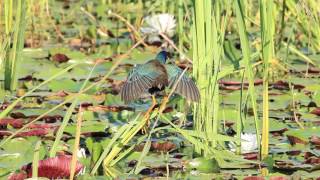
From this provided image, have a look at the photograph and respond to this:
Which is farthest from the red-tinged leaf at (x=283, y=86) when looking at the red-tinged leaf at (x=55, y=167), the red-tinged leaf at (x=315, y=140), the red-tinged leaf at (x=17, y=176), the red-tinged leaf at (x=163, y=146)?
the red-tinged leaf at (x=17, y=176)

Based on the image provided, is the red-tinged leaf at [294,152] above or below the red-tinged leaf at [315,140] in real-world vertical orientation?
below

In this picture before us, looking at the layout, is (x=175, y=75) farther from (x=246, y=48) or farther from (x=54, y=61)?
(x=54, y=61)

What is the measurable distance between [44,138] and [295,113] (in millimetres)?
1107

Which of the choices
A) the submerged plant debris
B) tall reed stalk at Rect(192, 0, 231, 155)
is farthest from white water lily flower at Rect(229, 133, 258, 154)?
tall reed stalk at Rect(192, 0, 231, 155)

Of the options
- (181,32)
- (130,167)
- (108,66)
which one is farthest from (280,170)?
(108,66)

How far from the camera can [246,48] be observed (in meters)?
3.01

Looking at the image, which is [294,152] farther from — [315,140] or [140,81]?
[140,81]

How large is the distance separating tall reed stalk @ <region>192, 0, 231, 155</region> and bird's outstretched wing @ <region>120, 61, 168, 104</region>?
A: 0.31 meters

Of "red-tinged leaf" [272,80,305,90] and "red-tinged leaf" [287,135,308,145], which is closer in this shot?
"red-tinged leaf" [287,135,308,145]

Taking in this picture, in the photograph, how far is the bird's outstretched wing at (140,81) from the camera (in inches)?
133

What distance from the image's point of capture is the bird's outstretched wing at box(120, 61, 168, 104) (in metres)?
3.39

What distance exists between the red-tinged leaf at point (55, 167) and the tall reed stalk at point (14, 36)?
0.86 m

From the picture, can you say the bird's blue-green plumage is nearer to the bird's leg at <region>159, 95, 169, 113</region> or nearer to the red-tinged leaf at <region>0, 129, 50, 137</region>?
the bird's leg at <region>159, 95, 169, 113</region>

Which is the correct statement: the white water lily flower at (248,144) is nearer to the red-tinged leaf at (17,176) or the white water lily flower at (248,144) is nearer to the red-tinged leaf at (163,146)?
the red-tinged leaf at (163,146)
